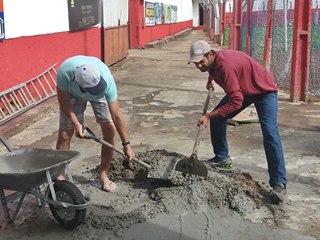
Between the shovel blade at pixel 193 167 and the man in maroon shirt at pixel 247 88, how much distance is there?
1.45 feet

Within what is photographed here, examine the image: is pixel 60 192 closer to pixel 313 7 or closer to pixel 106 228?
pixel 106 228

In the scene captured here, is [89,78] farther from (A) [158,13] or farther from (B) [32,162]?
(A) [158,13]

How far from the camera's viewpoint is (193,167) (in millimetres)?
4969

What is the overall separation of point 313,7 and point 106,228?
776 centimetres

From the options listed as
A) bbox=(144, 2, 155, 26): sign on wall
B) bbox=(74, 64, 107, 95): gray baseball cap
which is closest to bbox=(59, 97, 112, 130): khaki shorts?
bbox=(74, 64, 107, 95): gray baseball cap

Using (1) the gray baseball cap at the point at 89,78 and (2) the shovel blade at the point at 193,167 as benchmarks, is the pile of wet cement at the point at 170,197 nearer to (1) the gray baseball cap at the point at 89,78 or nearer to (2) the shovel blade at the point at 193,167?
(2) the shovel blade at the point at 193,167

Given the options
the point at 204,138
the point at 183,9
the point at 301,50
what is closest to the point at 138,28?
the point at 301,50

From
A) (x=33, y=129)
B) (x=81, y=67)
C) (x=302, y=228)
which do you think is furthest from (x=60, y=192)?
(x=33, y=129)

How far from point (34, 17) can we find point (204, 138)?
15.9ft

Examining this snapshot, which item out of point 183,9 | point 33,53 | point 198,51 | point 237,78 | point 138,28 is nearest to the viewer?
point 198,51

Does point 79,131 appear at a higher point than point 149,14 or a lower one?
lower

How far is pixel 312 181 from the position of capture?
5391 mm

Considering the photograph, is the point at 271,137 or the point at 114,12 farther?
the point at 114,12

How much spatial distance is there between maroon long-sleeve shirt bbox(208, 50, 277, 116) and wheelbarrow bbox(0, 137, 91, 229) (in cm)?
150
